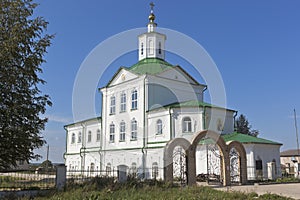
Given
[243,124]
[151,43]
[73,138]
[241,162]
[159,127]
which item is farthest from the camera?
[243,124]

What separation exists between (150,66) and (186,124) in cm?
811

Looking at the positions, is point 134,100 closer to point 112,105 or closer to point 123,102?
point 123,102

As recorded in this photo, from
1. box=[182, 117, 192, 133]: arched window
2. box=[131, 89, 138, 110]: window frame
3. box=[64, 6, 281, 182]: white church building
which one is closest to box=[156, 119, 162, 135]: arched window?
box=[64, 6, 281, 182]: white church building

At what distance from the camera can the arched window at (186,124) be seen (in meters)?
26.8

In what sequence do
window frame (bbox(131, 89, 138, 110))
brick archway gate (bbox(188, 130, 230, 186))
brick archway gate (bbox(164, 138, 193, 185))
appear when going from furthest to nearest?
window frame (bbox(131, 89, 138, 110)) → brick archway gate (bbox(188, 130, 230, 186)) → brick archway gate (bbox(164, 138, 193, 185))

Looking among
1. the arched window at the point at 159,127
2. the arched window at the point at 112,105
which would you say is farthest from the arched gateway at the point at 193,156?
the arched window at the point at 112,105

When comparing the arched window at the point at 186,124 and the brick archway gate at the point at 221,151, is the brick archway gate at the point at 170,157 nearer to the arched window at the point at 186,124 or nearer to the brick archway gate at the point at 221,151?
the brick archway gate at the point at 221,151

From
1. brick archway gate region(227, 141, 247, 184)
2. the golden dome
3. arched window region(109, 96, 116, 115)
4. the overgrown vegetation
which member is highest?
the golden dome

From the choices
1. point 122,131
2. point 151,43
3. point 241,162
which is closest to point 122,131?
point 122,131

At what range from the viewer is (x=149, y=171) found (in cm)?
2714

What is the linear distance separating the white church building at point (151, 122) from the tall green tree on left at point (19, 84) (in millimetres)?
Answer: 10683

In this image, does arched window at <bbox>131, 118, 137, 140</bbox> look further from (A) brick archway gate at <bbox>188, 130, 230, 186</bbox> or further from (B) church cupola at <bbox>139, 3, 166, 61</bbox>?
(A) brick archway gate at <bbox>188, 130, 230, 186</bbox>

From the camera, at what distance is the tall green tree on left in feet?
43.2

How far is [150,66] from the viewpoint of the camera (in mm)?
32281
